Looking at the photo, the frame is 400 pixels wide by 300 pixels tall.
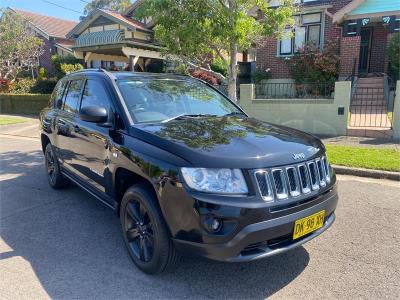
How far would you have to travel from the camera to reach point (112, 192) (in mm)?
3709

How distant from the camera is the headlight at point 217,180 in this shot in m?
2.63

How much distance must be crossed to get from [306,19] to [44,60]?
2455 cm

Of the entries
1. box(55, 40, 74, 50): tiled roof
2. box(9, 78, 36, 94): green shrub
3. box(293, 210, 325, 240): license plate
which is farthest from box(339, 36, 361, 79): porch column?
box(55, 40, 74, 50): tiled roof

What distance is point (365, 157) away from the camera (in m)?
6.84

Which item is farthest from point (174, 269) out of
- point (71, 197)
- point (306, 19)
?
point (306, 19)

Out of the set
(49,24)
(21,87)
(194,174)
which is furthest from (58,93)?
(49,24)

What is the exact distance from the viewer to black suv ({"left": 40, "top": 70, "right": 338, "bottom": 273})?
2605 mm

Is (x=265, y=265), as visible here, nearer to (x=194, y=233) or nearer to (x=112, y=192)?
(x=194, y=233)

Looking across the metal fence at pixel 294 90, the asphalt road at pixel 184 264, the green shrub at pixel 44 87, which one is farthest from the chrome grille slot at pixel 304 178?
the green shrub at pixel 44 87

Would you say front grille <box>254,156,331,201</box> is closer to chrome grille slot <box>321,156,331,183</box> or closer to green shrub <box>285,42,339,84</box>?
chrome grille slot <box>321,156,331,183</box>

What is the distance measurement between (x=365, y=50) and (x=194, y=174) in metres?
15.3

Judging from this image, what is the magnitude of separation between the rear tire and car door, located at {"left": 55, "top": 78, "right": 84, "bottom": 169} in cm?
33

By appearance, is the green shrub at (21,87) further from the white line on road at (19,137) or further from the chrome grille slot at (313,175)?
the chrome grille slot at (313,175)

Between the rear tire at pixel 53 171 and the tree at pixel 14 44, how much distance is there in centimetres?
2090
